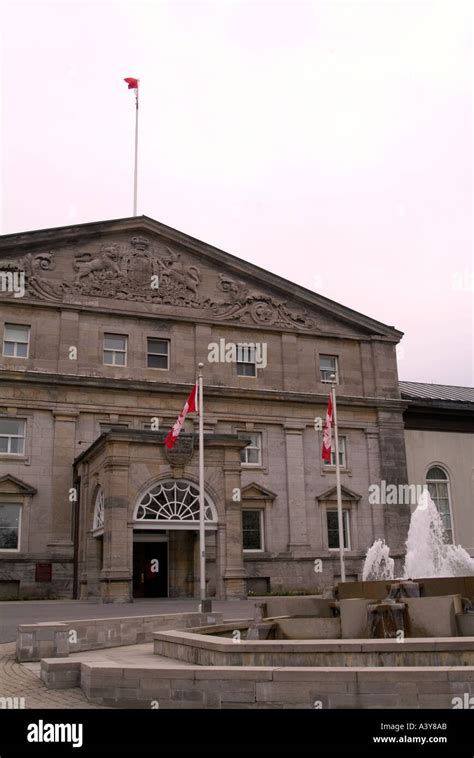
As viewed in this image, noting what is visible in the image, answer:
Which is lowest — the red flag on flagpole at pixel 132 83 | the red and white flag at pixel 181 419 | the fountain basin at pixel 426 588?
the fountain basin at pixel 426 588

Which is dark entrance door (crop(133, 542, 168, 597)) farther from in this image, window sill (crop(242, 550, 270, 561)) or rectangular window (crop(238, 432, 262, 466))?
rectangular window (crop(238, 432, 262, 466))

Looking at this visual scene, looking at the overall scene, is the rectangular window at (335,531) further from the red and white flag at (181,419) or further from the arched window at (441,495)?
the red and white flag at (181,419)

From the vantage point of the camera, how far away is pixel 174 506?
30.4 m

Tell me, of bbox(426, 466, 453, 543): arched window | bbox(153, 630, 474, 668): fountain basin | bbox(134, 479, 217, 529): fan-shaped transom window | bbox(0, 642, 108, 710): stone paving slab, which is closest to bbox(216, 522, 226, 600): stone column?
bbox(134, 479, 217, 529): fan-shaped transom window

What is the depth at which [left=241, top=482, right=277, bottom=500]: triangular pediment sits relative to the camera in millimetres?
37344

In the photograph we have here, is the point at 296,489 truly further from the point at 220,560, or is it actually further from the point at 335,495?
the point at 220,560

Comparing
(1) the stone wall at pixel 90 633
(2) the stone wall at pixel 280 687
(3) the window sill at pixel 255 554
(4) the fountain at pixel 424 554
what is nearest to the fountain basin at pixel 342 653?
(2) the stone wall at pixel 280 687

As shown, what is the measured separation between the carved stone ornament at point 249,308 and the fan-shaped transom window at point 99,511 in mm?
12672

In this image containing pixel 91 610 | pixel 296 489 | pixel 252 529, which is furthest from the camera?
pixel 296 489

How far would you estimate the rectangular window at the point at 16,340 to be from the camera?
3550 cm

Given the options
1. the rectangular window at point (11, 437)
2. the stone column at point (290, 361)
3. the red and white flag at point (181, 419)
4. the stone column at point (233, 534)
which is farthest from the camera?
the stone column at point (290, 361)

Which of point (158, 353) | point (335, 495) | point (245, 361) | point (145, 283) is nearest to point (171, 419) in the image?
point (158, 353)

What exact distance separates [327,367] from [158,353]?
973cm
